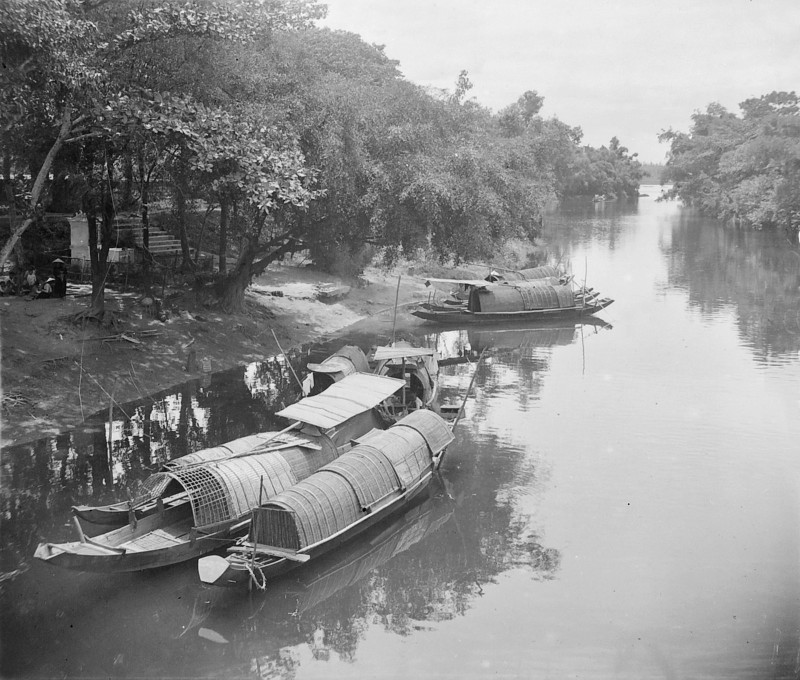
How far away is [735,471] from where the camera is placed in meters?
16.3

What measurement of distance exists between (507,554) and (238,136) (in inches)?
426

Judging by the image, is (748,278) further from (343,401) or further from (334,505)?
(334,505)

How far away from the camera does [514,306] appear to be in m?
31.2

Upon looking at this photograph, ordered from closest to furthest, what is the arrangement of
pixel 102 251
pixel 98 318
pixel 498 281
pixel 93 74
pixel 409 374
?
pixel 93 74 < pixel 409 374 < pixel 98 318 < pixel 102 251 < pixel 498 281

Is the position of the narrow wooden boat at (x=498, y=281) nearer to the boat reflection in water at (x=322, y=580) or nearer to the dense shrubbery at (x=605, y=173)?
the boat reflection in water at (x=322, y=580)

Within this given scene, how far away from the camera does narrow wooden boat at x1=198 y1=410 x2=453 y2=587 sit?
11570mm

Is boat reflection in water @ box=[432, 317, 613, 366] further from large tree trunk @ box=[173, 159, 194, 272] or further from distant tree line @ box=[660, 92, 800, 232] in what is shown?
distant tree line @ box=[660, 92, 800, 232]

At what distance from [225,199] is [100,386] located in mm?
6970

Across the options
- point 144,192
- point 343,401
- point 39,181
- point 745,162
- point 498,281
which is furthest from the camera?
point 745,162

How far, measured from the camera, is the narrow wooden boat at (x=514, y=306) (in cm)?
3061

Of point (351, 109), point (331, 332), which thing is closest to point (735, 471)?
point (351, 109)

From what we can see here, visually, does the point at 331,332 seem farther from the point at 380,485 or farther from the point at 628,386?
the point at 380,485

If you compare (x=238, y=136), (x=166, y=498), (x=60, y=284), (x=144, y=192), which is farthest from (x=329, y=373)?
(x=60, y=284)

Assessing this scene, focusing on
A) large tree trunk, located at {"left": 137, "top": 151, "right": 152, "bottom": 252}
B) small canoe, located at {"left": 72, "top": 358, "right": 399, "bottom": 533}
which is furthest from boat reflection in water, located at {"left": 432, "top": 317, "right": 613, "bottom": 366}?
large tree trunk, located at {"left": 137, "top": 151, "right": 152, "bottom": 252}
